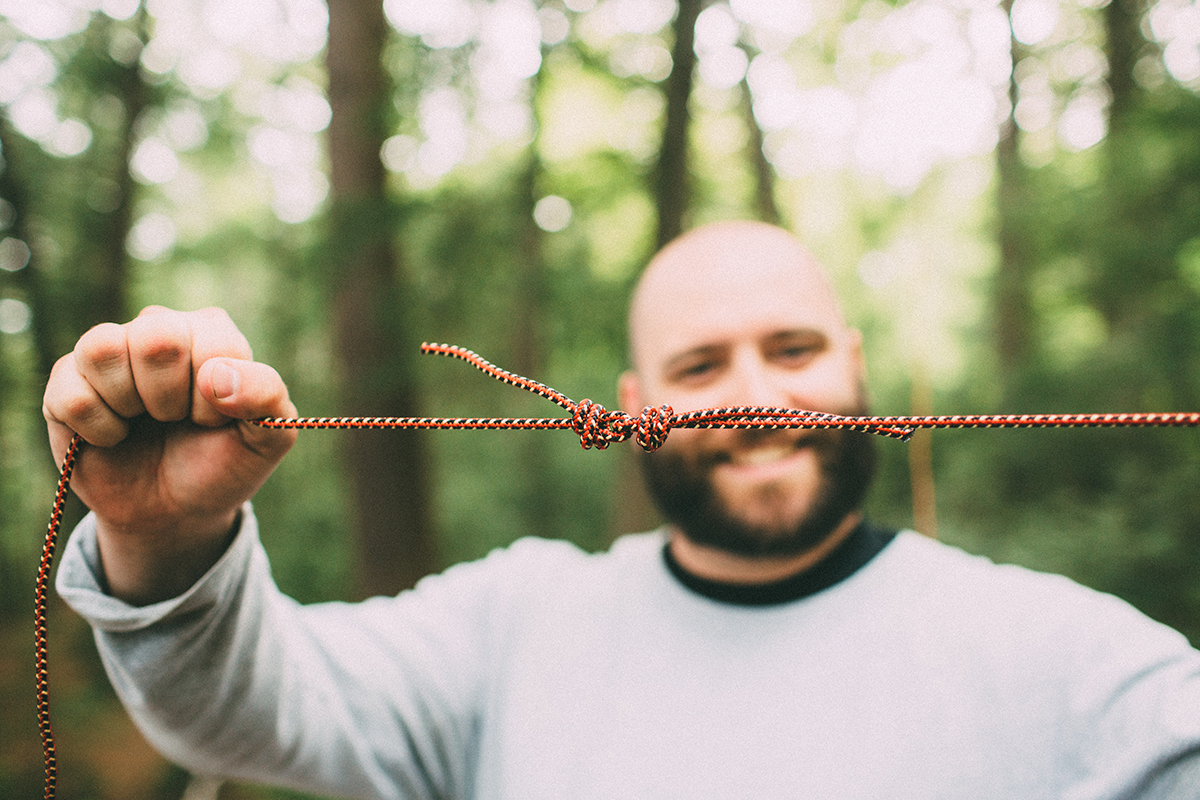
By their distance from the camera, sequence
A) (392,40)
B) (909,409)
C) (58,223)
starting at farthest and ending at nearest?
(909,409)
(58,223)
(392,40)

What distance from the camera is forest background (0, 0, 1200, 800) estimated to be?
4449 mm

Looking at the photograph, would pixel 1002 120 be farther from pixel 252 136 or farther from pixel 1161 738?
pixel 252 136

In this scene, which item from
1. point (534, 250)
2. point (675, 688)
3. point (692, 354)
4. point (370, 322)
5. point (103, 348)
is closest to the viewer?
point (103, 348)

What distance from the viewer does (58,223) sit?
19.5 feet

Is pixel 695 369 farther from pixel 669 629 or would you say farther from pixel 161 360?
pixel 161 360

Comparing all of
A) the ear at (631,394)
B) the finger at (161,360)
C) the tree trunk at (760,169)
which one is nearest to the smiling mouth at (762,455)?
the ear at (631,394)

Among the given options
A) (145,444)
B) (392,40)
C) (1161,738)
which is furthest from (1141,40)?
(145,444)

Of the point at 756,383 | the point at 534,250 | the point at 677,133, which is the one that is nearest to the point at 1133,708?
the point at 756,383

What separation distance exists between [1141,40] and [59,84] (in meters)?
11.3

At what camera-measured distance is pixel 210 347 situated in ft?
3.37

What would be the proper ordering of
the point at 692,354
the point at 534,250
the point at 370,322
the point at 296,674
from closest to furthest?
the point at 296,674
the point at 692,354
the point at 370,322
the point at 534,250

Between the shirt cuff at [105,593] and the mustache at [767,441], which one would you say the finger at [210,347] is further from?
the mustache at [767,441]

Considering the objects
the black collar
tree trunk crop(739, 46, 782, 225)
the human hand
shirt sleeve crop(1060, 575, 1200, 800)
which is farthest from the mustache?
tree trunk crop(739, 46, 782, 225)

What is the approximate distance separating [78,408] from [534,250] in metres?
6.61
